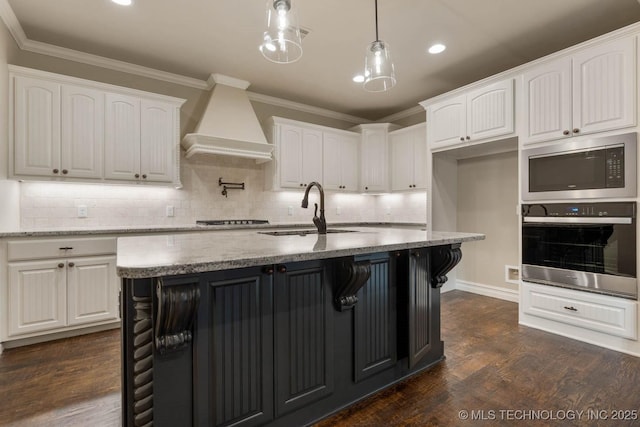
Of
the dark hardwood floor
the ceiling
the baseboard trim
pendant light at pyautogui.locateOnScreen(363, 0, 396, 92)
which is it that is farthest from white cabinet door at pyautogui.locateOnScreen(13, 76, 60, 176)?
the baseboard trim

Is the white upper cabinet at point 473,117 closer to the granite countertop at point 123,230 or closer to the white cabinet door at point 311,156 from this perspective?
the white cabinet door at point 311,156

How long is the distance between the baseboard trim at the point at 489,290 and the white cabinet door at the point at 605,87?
2116mm

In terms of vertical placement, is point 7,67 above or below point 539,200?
above

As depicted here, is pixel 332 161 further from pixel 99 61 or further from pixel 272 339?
pixel 272 339

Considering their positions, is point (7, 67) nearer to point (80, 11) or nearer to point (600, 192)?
point (80, 11)

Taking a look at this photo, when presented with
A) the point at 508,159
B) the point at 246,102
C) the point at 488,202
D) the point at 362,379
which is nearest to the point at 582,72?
the point at 508,159

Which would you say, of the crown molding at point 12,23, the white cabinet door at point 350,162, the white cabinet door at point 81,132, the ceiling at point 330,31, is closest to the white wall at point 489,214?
the ceiling at point 330,31

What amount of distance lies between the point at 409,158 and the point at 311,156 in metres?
1.45

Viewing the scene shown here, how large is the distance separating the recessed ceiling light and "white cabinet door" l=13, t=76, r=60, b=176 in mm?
3622

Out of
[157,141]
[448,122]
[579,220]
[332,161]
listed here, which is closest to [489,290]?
[579,220]

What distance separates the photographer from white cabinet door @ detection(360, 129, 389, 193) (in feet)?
16.8

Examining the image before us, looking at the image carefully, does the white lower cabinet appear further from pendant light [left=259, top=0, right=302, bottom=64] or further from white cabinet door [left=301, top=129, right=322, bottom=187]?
white cabinet door [left=301, top=129, right=322, bottom=187]

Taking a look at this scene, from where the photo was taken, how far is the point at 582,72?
2697 millimetres

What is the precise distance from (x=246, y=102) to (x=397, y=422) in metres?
3.71
